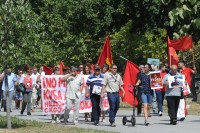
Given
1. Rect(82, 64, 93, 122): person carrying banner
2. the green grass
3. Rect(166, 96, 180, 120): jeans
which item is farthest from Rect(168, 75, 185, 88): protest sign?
the green grass

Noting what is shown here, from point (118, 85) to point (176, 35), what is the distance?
41.8ft

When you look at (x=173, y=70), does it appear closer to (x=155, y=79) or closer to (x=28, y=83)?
(x=155, y=79)

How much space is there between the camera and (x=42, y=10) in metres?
52.9

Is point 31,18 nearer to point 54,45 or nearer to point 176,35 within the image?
point 176,35

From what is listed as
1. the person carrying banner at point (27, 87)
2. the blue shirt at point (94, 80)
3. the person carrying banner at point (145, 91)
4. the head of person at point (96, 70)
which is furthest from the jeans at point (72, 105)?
the person carrying banner at point (27, 87)

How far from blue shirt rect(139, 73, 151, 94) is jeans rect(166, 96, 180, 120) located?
66 cm

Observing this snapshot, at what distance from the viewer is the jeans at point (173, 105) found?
54.2ft

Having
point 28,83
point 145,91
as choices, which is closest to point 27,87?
point 28,83

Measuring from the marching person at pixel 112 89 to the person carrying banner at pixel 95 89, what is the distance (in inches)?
32.9

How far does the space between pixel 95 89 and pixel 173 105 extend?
91.9 inches

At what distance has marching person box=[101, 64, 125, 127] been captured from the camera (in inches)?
614

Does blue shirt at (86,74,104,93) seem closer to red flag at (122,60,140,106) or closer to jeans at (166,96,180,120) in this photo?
jeans at (166,96,180,120)

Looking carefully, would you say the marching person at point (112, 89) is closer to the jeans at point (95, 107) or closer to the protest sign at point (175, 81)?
the jeans at point (95, 107)

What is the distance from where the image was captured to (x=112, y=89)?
15.7 m
